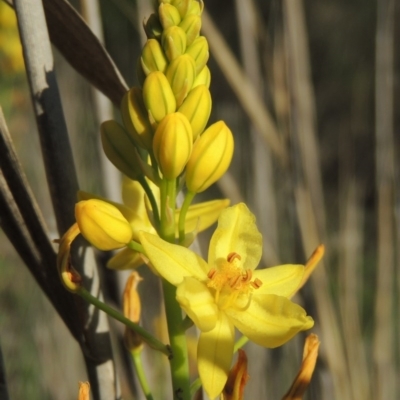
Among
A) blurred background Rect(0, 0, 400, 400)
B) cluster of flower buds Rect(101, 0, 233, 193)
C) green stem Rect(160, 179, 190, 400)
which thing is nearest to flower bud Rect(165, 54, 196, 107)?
cluster of flower buds Rect(101, 0, 233, 193)

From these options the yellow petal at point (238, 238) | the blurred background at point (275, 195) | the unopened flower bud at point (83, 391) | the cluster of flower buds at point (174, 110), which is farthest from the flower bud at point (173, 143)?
the blurred background at point (275, 195)

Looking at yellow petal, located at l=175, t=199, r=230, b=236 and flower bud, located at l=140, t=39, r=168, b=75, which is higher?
flower bud, located at l=140, t=39, r=168, b=75

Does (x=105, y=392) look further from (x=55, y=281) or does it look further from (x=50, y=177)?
(x=50, y=177)

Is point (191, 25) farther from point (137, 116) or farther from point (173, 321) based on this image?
point (173, 321)

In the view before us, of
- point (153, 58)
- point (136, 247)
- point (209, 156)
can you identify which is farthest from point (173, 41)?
point (136, 247)

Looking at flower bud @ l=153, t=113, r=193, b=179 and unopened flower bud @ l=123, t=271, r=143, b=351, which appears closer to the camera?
flower bud @ l=153, t=113, r=193, b=179

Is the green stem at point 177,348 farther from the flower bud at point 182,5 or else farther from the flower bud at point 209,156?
the flower bud at point 182,5

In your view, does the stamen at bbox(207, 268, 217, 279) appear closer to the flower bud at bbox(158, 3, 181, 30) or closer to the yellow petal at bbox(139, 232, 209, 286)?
the yellow petal at bbox(139, 232, 209, 286)
